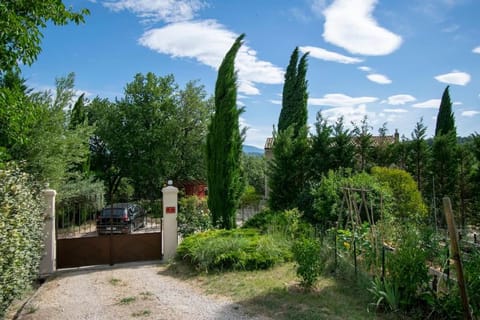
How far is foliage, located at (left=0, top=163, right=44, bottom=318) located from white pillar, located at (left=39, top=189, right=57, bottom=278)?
165cm

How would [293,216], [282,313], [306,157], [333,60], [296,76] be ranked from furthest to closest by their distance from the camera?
1. [296,76]
2. [306,157]
3. [333,60]
4. [293,216]
5. [282,313]

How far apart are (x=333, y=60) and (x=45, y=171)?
9517 mm

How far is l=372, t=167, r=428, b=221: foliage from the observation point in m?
9.83

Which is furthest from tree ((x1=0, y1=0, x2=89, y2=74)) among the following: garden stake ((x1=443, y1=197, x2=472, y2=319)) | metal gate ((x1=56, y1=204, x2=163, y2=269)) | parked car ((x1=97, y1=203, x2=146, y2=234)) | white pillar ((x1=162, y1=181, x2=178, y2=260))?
parked car ((x1=97, y1=203, x2=146, y2=234))

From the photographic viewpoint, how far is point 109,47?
10.1m

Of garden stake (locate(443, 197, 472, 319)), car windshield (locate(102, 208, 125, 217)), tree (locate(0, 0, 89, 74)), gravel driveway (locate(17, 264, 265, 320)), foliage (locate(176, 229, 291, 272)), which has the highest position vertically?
tree (locate(0, 0, 89, 74))

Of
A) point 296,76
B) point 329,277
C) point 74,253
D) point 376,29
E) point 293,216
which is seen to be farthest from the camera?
point 296,76

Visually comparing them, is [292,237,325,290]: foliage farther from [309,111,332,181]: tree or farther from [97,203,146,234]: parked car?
[97,203,146,234]: parked car

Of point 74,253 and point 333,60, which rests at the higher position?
point 333,60

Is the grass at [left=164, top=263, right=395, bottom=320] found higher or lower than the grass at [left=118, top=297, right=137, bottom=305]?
higher

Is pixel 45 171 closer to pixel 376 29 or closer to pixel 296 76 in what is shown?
pixel 376 29

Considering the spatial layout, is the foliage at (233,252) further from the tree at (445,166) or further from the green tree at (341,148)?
the tree at (445,166)

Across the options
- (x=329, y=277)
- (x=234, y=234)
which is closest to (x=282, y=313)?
(x=329, y=277)

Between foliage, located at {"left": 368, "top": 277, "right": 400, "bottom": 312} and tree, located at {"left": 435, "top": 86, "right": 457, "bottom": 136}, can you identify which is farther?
tree, located at {"left": 435, "top": 86, "right": 457, "bottom": 136}
